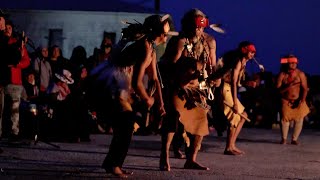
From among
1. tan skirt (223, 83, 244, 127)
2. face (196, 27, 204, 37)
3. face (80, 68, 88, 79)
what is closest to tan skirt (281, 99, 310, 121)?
tan skirt (223, 83, 244, 127)

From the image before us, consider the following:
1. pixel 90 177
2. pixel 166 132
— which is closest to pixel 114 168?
pixel 90 177

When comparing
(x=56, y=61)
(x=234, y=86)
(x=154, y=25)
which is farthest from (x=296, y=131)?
(x=154, y=25)

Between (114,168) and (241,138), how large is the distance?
28.1 ft

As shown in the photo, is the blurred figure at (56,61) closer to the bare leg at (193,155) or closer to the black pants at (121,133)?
the bare leg at (193,155)

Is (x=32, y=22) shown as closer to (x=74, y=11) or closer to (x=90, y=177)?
(x=74, y=11)

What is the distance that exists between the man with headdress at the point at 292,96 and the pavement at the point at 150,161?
870mm

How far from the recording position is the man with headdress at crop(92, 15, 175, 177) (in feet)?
24.7

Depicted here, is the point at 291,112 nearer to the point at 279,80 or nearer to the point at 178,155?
the point at 279,80

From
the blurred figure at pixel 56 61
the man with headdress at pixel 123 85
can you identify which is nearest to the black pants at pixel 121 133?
the man with headdress at pixel 123 85

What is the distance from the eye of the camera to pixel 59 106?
13195 mm

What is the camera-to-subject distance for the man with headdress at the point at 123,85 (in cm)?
752

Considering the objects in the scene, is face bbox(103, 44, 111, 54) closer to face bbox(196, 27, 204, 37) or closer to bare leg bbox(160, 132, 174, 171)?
face bbox(196, 27, 204, 37)

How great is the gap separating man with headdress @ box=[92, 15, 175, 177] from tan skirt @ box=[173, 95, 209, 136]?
853 mm

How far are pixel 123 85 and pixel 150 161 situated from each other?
96.8 inches
